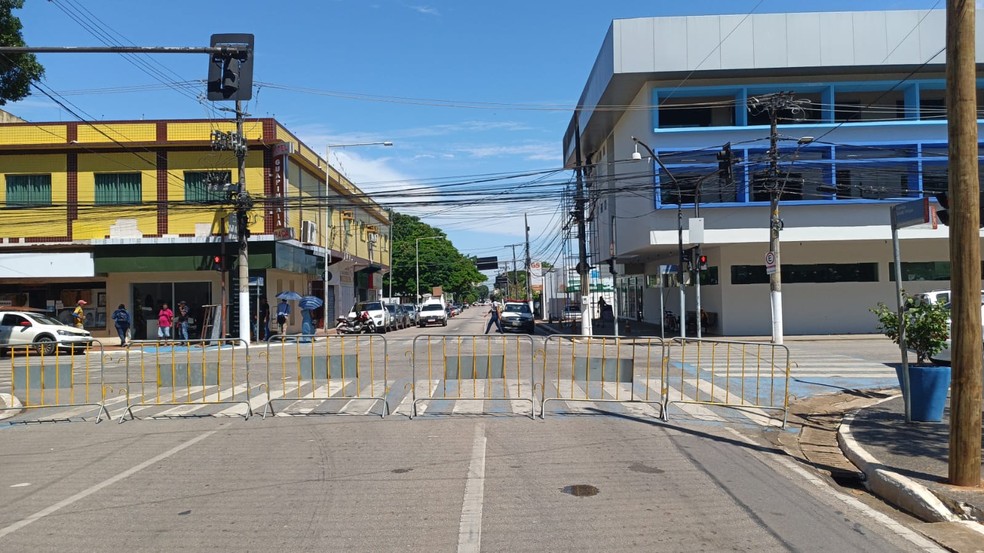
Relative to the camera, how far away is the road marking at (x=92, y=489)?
5930 millimetres

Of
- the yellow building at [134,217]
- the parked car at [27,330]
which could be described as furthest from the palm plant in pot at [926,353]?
the yellow building at [134,217]

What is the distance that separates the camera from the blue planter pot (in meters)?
9.59

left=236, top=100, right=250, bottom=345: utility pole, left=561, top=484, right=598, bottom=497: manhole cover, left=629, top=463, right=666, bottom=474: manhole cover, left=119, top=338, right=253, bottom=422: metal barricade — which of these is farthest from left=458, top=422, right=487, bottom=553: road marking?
left=236, top=100, right=250, bottom=345: utility pole

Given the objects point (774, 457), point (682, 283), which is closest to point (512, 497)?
point (774, 457)

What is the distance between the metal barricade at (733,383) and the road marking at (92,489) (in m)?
6.47

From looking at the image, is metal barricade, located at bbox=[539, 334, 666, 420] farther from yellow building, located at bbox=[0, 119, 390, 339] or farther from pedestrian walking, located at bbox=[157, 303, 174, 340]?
yellow building, located at bbox=[0, 119, 390, 339]

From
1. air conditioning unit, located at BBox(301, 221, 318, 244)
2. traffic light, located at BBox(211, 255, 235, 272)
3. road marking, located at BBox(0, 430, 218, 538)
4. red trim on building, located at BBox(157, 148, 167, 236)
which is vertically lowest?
road marking, located at BBox(0, 430, 218, 538)

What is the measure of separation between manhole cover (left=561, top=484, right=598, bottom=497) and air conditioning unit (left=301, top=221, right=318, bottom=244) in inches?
1216

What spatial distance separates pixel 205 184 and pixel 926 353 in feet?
96.6

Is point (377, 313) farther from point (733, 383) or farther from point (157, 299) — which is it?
point (733, 383)

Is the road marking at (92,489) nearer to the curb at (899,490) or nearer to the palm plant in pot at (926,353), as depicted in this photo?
the curb at (899,490)

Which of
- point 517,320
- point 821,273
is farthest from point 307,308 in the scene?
point 821,273

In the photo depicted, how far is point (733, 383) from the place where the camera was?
14.0 metres

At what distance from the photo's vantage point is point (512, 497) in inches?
259
